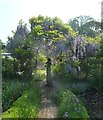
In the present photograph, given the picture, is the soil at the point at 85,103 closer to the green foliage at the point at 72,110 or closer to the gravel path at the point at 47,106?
the gravel path at the point at 47,106

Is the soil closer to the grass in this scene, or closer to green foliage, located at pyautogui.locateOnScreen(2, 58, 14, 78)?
the grass

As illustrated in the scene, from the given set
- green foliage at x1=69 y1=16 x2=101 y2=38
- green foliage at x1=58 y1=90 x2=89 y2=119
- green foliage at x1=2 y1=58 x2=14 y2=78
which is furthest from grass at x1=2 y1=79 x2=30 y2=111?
green foliage at x1=69 y1=16 x2=101 y2=38

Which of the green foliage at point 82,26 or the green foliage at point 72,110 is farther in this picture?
the green foliage at point 82,26

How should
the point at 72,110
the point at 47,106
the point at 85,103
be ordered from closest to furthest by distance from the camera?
1. the point at 72,110
2. the point at 47,106
3. the point at 85,103

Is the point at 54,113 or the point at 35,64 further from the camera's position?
the point at 35,64

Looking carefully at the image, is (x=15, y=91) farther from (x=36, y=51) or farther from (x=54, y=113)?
(x=36, y=51)

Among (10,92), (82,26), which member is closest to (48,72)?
(10,92)

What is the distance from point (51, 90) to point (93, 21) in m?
3.44

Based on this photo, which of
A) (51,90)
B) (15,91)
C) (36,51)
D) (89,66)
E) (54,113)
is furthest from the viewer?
(36,51)

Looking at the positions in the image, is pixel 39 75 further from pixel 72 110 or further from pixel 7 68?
pixel 72 110

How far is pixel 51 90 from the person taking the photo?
1277 cm

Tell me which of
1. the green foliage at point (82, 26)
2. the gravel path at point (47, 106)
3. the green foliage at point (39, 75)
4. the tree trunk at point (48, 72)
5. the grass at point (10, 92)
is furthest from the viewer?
the green foliage at point (82, 26)

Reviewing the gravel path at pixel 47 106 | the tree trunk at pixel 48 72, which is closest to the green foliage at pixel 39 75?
the tree trunk at pixel 48 72

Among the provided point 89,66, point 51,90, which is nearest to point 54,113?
point 51,90
